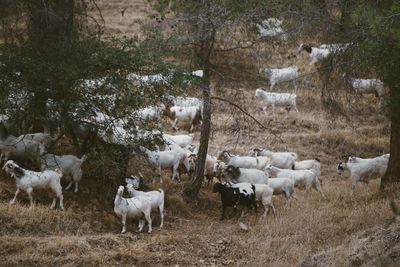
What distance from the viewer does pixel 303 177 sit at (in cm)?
1884

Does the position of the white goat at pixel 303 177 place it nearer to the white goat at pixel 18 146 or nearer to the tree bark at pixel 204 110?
the tree bark at pixel 204 110

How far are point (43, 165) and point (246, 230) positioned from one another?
4908mm

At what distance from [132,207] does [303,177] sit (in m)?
6.01

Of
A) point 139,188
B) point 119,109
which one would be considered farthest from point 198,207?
point 119,109

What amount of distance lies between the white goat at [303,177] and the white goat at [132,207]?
5274 millimetres

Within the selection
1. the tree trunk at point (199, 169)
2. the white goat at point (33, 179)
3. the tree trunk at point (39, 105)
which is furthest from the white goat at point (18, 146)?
the tree trunk at point (199, 169)

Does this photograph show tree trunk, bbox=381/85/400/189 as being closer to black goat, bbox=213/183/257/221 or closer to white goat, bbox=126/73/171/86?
black goat, bbox=213/183/257/221

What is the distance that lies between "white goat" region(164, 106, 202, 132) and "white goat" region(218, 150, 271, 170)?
4.64 metres

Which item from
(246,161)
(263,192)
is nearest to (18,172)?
(263,192)

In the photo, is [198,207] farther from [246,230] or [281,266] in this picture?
[281,266]

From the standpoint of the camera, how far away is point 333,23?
15.8 meters

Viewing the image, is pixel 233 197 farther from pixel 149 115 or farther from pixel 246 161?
pixel 246 161

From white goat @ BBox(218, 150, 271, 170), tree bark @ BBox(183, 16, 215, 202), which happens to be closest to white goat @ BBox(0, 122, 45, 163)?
tree bark @ BBox(183, 16, 215, 202)

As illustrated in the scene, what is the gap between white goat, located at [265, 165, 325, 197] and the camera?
18.8 meters
